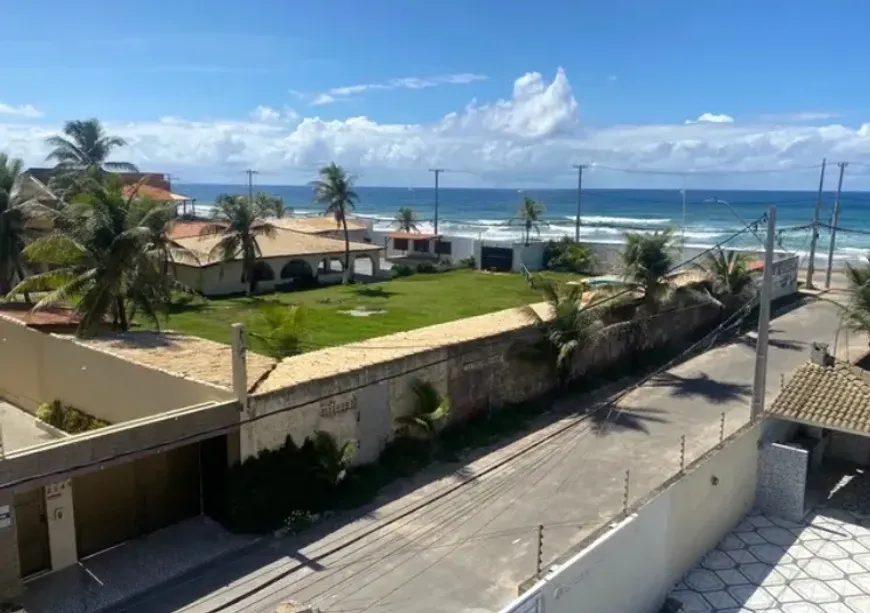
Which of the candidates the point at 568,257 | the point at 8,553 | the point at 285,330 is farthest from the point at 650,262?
the point at 568,257

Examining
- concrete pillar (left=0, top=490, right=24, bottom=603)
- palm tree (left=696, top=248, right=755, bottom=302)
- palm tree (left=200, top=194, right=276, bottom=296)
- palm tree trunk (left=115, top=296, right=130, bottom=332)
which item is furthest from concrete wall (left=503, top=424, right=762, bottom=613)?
palm tree (left=200, top=194, right=276, bottom=296)

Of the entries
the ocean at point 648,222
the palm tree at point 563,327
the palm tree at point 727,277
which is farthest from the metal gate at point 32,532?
the ocean at point 648,222

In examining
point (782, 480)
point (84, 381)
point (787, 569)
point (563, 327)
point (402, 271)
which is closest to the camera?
point (787, 569)

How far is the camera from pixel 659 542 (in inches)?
497

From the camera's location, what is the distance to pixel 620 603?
11.6m

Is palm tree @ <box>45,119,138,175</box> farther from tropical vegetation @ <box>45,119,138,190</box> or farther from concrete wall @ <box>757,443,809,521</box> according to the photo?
concrete wall @ <box>757,443,809,521</box>

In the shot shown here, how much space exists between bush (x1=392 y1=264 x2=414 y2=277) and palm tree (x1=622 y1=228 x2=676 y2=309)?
22009mm

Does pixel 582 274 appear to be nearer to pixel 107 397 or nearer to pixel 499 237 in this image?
pixel 107 397

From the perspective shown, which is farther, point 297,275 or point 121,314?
point 297,275

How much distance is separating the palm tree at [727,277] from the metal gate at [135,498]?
959 inches

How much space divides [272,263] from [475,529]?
27.5 metres

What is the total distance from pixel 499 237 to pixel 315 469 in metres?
82.9

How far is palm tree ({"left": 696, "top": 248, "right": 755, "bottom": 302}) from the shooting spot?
1268 inches

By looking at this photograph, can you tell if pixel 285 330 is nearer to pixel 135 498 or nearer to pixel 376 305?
pixel 135 498
